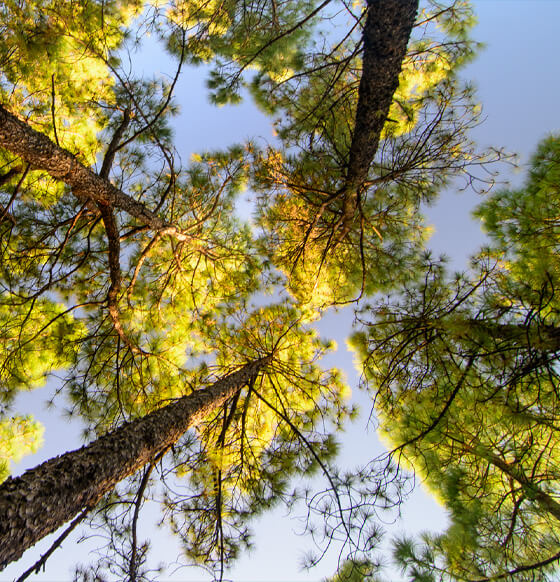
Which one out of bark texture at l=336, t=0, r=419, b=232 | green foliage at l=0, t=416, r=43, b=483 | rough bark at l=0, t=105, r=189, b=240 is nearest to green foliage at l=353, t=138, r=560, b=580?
bark texture at l=336, t=0, r=419, b=232

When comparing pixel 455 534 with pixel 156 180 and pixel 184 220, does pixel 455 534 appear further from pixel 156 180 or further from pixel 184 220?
pixel 156 180

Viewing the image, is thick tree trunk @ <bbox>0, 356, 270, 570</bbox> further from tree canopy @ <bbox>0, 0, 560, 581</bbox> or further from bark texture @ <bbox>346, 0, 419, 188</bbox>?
bark texture @ <bbox>346, 0, 419, 188</bbox>

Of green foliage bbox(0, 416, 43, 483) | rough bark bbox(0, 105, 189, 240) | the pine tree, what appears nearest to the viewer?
rough bark bbox(0, 105, 189, 240)

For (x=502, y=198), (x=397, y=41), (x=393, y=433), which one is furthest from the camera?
(x=393, y=433)

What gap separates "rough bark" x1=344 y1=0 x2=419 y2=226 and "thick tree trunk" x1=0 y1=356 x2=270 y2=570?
9.08 feet

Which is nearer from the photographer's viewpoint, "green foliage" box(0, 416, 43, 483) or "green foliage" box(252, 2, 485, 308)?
"green foliage" box(252, 2, 485, 308)

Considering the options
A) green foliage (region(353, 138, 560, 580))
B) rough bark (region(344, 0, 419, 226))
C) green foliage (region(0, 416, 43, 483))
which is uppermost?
green foliage (region(0, 416, 43, 483))

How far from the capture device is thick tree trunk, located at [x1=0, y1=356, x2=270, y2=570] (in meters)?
1.35

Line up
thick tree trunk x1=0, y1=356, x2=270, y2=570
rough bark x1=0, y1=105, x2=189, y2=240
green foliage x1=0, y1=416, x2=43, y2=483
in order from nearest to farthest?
thick tree trunk x1=0, y1=356, x2=270, y2=570
rough bark x1=0, y1=105, x2=189, y2=240
green foliage x1=0, y1=416, x2=43, y2=483

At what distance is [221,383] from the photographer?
3.29 metres

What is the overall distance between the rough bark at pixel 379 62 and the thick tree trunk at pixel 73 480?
2.77m

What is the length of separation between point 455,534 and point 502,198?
3.08 m

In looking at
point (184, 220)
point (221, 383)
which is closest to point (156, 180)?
point (184, 220)

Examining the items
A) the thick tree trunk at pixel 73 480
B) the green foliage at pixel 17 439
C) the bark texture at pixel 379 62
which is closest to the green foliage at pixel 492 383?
the bark texture at pixel 379 62
